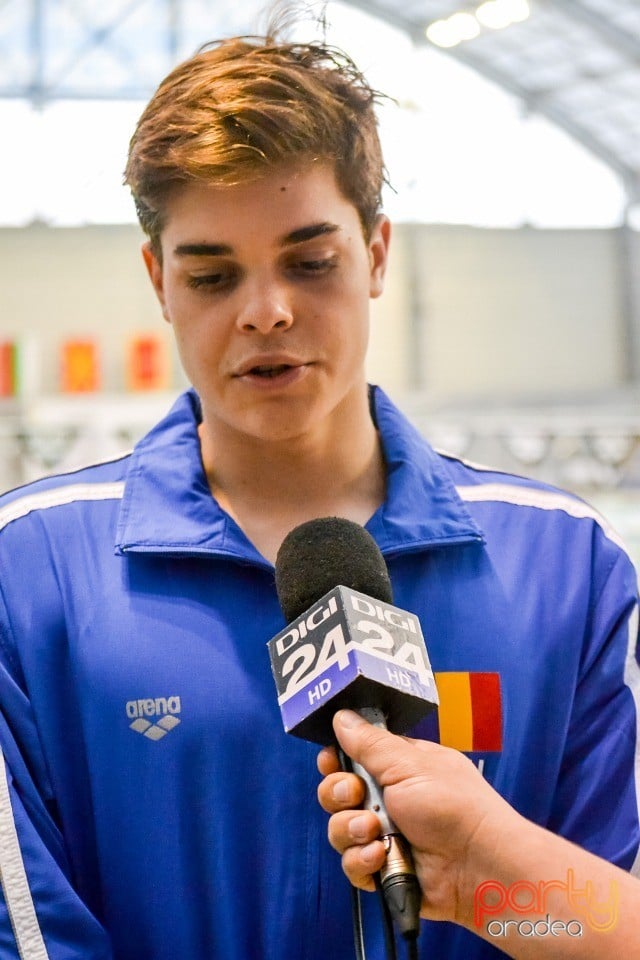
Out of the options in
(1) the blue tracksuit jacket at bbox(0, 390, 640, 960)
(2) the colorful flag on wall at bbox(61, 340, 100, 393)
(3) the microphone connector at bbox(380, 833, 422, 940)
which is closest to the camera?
(3) the microphone connector at bbox(380, 833, 422, 940)

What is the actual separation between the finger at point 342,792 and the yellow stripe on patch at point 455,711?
46cm

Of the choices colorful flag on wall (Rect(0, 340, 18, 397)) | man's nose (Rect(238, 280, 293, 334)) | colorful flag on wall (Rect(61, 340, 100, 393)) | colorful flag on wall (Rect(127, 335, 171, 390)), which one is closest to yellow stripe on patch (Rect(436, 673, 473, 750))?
man's nose (Rect(238, 280, 293, 334))

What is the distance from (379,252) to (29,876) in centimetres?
93

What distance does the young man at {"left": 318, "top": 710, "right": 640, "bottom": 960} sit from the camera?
3.07 feet

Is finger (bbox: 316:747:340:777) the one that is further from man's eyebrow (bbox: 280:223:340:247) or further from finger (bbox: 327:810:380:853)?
man's eyebrow (bbox: 280:223:340:247)

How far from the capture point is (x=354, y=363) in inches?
59.0

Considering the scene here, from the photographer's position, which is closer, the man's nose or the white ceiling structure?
the man's nose

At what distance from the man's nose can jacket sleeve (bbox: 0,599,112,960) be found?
0.50 metres

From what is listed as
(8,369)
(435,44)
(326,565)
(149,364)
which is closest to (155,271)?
(326,565)

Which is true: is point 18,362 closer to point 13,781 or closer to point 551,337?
point 551,337

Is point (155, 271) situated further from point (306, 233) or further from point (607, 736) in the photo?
point (607, 736)

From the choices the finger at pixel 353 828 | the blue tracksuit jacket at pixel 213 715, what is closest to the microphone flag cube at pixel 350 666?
the finger at pixel 353 828

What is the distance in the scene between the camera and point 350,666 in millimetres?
974

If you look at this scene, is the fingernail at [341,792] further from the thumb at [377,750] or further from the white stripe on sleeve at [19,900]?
the white stripe on sleeve at [19,900]
